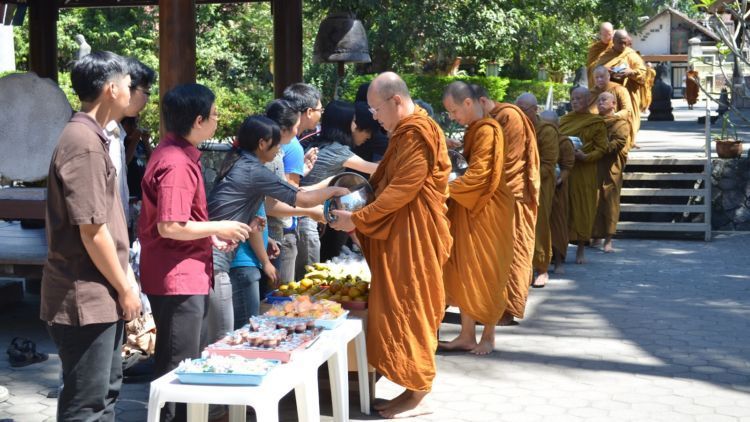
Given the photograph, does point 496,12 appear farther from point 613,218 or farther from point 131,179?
point 131,179

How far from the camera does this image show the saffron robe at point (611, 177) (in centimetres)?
1127

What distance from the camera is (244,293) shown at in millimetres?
5137

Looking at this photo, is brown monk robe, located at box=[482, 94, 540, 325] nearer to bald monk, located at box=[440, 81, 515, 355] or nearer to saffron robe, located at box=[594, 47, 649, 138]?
bald monk, located at box=[440, 81, 515, 355]

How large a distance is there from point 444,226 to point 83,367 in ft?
7.47

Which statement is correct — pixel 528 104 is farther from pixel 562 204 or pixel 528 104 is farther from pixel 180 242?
pixel 180 242

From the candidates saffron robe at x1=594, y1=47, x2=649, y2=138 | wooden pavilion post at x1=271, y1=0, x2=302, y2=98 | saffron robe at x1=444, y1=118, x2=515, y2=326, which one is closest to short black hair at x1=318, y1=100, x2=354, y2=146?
saffron robe at x1=444, y1=118, x2=515, y2=326

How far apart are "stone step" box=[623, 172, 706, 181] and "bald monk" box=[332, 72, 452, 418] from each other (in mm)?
8944

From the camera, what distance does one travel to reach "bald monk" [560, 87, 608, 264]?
10.9 metres

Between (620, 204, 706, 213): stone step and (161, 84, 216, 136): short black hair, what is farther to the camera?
(620, 204, 706, 213): stone step

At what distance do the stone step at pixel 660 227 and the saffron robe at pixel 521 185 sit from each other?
19.2 feet

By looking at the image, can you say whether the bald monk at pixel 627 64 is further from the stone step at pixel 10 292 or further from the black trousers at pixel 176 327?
the black trousers at pixel 176 327

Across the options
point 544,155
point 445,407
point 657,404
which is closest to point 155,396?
point 445,407

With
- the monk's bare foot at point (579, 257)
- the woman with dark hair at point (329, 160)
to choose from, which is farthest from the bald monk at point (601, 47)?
the woman with dark hair at point (329, 160)

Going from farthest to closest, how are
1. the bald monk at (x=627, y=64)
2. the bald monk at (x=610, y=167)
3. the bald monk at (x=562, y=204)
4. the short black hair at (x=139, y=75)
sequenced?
the bald monk at (x=627, y=64) → the bald monk at (x=610, y=167) → the bald monk at (x=562, y=204) → the short black hair at (x=139, y=75)
